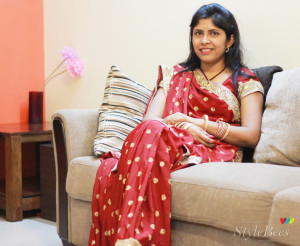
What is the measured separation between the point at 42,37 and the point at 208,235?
2630 mm

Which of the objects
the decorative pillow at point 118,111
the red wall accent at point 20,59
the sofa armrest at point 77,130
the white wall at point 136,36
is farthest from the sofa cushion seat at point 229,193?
the red wall accent at point 20,59

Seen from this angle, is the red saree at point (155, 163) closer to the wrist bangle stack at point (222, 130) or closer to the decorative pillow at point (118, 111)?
the wrist bangle stack at point (222, 130)

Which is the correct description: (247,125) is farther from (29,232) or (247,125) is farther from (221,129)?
(29,232)

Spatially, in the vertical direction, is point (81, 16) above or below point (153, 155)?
above

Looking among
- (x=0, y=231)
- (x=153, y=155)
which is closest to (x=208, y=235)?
(x=153, y=155)

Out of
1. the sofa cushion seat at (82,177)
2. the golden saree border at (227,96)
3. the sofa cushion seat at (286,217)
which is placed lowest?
the sofa cushion seat at (82,177)

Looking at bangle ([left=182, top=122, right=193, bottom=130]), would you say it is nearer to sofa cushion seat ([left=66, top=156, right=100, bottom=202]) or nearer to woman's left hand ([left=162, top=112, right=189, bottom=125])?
woman's left hand ([left=162, top=112, right=189, bottom=125])

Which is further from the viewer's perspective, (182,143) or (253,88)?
(253,88)

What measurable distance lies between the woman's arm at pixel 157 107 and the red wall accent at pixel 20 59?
1606mm

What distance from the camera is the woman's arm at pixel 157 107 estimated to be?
239 cm

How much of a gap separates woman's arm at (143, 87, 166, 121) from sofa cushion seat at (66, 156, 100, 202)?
341mm

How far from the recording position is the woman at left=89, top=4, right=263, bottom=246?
69.6 inches

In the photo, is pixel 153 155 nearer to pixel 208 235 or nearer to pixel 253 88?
pixel 208 235

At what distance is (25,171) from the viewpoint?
3705mm
